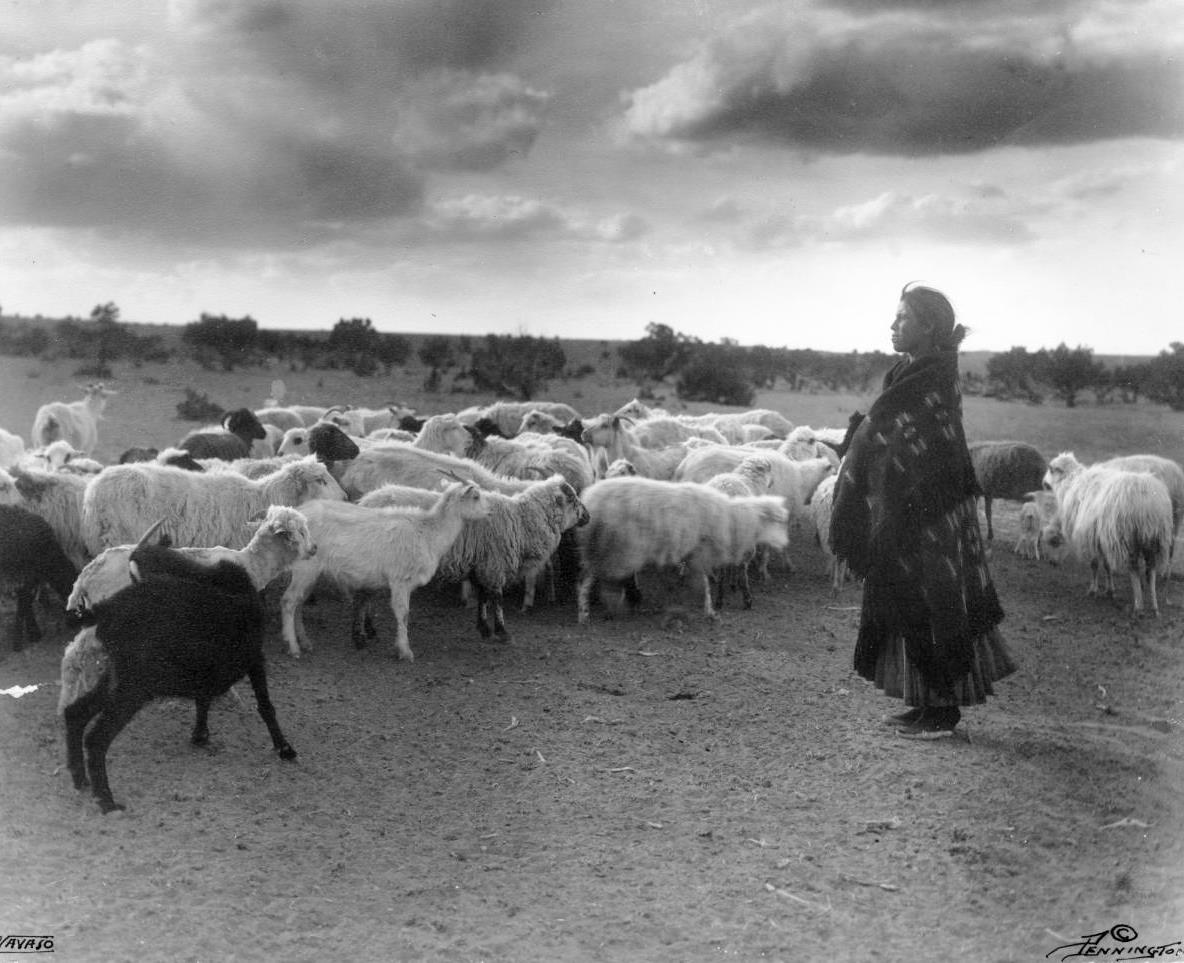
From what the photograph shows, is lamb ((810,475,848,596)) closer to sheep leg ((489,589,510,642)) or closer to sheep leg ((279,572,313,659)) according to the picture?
sheep leg ((489,589,510,642))

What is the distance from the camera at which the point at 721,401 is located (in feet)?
106

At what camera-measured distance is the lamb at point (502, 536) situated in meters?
8.06

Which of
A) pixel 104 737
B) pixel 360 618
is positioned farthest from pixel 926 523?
pixel 104 737

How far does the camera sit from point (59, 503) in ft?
25.6

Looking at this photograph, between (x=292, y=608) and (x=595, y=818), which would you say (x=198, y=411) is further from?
(x=595, y=818)

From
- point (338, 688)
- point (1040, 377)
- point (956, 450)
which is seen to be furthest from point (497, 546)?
point (1040, 377)

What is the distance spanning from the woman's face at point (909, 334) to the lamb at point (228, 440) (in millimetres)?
7771

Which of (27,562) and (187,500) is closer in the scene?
(27,562)

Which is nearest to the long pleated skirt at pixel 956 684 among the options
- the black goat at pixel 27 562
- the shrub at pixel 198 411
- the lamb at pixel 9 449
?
the black goat at pixel 27 562

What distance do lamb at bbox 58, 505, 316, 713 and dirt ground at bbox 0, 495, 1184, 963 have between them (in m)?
0.54

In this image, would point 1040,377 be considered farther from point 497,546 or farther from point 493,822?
point 493,822

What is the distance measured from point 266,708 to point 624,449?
7.57m

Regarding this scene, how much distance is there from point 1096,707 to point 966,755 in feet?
5.87

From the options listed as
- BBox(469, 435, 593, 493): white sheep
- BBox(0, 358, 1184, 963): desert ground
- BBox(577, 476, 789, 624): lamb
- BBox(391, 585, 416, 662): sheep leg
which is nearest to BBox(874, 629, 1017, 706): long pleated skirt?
BBox(0, 358, 1184, 963): desert ground
